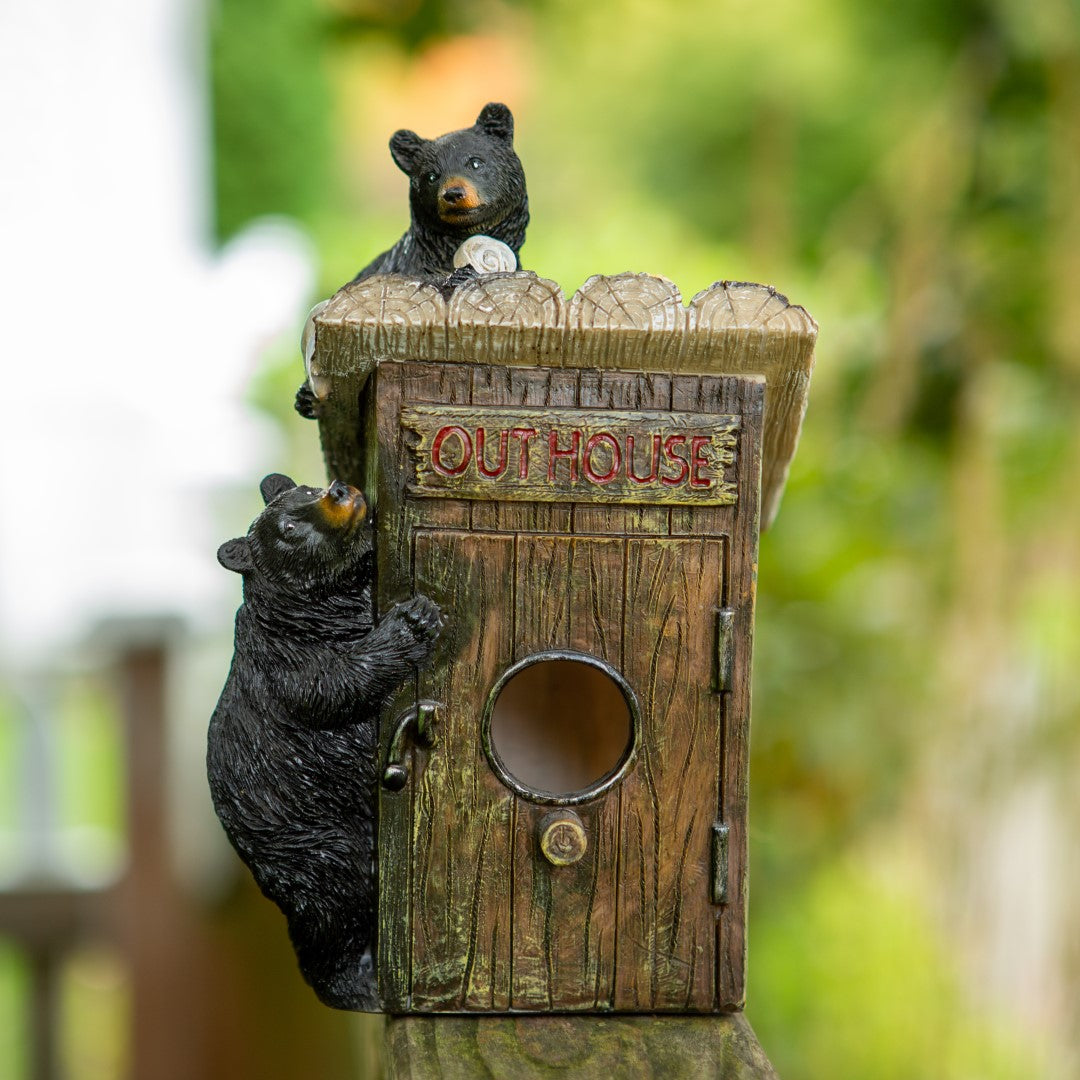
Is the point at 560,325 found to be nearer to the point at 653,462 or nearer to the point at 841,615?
the point at 653,462

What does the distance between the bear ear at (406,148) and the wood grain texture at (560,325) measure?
0.94 feet

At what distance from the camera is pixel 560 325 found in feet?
5.04

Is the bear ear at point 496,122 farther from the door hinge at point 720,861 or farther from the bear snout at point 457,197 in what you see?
the door hinge at point 720,861

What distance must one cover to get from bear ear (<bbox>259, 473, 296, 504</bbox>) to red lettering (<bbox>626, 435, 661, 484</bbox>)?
0.44 meters

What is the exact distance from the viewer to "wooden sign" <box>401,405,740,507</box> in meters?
1.58

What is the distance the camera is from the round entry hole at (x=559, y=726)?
1.88m

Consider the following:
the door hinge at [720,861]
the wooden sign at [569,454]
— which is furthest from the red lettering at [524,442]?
the door hinge at [720,861]

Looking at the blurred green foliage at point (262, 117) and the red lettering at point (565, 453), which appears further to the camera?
the blurred green foliage at point (262, 117)

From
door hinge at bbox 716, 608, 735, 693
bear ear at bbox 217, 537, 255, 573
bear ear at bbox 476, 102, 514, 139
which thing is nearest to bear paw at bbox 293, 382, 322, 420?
bear ear at bbox 217, 537, 255, 573

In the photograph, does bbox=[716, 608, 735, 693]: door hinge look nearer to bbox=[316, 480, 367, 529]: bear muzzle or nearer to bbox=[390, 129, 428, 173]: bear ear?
bbox=[316, 480, 367, 529]: bear muzzle

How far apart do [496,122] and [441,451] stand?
0.48 m

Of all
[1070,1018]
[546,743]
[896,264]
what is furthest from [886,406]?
[546,743]

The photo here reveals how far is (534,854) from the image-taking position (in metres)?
1.62

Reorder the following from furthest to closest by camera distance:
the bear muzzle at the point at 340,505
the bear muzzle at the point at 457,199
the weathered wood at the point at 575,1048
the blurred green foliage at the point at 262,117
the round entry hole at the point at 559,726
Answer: the blurred green foliage at the point at 262,117
the round entry hole at the point at 559,726
the bear muzzle at the point at 457,199
the bear muzzle at the point at 340,505
the weathered wood at the point at 575,1048
